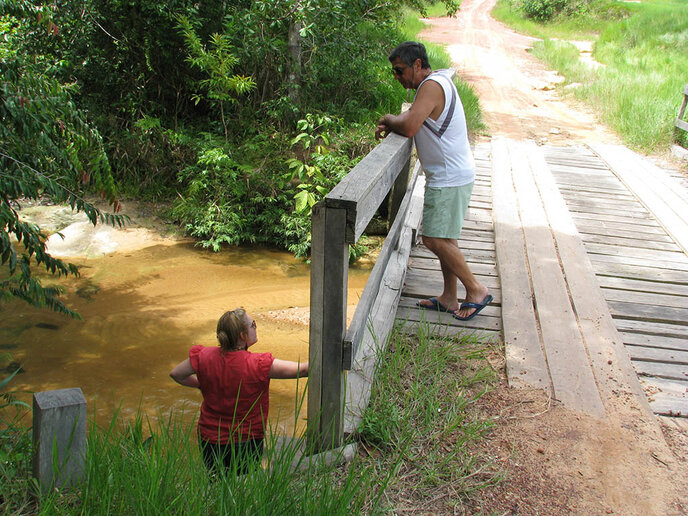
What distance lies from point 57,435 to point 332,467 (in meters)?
0.90

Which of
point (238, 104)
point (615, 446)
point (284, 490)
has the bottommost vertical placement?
point (615, 446)

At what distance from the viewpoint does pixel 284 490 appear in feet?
6.45

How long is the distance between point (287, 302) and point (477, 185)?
103 inches

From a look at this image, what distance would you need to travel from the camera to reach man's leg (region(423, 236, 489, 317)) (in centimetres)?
382

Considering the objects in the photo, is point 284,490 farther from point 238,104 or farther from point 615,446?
point 238,104

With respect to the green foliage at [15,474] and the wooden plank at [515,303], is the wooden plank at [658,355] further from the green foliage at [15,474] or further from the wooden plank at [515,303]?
the green foliage at [15,474]

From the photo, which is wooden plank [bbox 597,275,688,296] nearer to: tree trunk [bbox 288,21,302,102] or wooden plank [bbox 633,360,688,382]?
wooden plank [bbox 633,360,688,382]

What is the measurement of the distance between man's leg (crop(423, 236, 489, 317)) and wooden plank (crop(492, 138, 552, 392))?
0.78 ft

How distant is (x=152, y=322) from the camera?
688cm

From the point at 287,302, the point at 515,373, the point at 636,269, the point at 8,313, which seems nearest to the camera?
the point at 515,373

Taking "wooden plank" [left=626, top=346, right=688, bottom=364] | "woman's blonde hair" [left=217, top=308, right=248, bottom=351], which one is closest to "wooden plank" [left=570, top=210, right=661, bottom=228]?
"wooden plank" [left=626, top=346, right=688, bottom=364]

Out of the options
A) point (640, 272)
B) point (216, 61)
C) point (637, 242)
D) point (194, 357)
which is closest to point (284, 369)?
point (194, 357)

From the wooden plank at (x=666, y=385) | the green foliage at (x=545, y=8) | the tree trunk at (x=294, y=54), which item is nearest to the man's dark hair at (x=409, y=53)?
the wooden plank at (x=666, y=385)

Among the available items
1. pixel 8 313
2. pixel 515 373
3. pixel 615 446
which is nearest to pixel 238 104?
pixel 8 313
